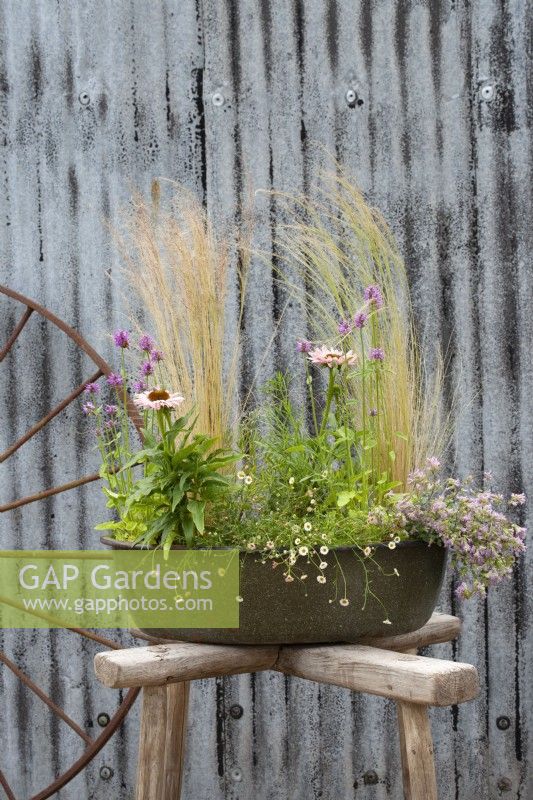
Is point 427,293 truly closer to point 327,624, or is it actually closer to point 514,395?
point 514,395

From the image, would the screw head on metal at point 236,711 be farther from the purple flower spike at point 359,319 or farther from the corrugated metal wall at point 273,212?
the purple flower spike at point 359,319

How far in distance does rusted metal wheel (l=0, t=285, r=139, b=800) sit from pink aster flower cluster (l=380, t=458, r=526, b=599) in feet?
3.90

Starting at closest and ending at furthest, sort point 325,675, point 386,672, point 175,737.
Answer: point 386,672 < point 325,675 < point 175,737

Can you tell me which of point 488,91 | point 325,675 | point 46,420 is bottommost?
point 325,675

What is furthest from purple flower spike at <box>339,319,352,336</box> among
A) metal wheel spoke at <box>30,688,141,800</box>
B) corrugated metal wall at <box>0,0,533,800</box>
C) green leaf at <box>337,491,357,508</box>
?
metal wheel spoke at <box>30,688,141,800</box>

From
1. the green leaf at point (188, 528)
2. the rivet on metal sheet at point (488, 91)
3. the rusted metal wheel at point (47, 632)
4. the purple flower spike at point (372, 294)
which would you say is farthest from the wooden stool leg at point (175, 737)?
the rivet on metal sheet at point (488, 91)

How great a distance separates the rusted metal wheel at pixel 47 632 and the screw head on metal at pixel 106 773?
0.08m

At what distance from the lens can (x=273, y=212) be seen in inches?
114

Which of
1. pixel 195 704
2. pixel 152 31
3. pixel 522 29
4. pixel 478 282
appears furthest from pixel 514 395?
pixel 152 31

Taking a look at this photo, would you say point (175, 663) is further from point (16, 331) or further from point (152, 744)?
point (16, 331)

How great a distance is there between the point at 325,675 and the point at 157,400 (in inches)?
23.0

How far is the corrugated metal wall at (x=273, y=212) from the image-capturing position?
2795mm

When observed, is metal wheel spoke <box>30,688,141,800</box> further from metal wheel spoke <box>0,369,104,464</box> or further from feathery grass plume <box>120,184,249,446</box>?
feathery grass plume <box>120,184,249,446</box>

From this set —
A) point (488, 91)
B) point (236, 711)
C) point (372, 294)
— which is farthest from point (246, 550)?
point (488, 91)
